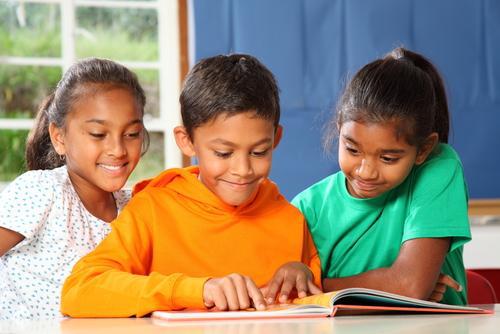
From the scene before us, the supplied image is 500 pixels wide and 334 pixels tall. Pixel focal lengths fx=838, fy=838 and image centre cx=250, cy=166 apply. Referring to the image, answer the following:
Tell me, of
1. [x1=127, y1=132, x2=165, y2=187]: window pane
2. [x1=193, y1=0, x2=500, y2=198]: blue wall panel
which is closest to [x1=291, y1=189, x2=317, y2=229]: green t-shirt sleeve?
[x1=193, y1=0, x2=500, y2=198]: blue wall panel

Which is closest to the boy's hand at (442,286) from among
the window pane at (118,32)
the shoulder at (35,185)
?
the shoulder at (35,185)

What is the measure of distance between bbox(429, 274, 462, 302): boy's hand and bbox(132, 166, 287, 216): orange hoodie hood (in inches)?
14.2

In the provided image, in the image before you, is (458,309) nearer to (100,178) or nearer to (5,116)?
(100,178)

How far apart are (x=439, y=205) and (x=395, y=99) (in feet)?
0.77

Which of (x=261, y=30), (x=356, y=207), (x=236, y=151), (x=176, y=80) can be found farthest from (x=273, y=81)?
(x=176, y=80)

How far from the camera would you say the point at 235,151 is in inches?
62.2

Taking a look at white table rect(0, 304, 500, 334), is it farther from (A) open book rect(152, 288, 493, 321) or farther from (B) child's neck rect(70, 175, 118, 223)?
(B) child's neck rect(70, 175, 118, 223)

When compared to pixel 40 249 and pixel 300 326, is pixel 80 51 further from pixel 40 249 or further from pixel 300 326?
pixel 300 326

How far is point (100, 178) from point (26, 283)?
0.27 metres

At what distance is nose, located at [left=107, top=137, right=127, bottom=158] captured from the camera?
178cm

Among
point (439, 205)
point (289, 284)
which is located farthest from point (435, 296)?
point (289, 284)

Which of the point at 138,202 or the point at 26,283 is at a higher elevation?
the point at 138,202

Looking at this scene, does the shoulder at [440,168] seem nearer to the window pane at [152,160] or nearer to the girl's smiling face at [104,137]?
the girl's smiling face at [104,137]

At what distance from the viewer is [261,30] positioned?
10.5 ft
